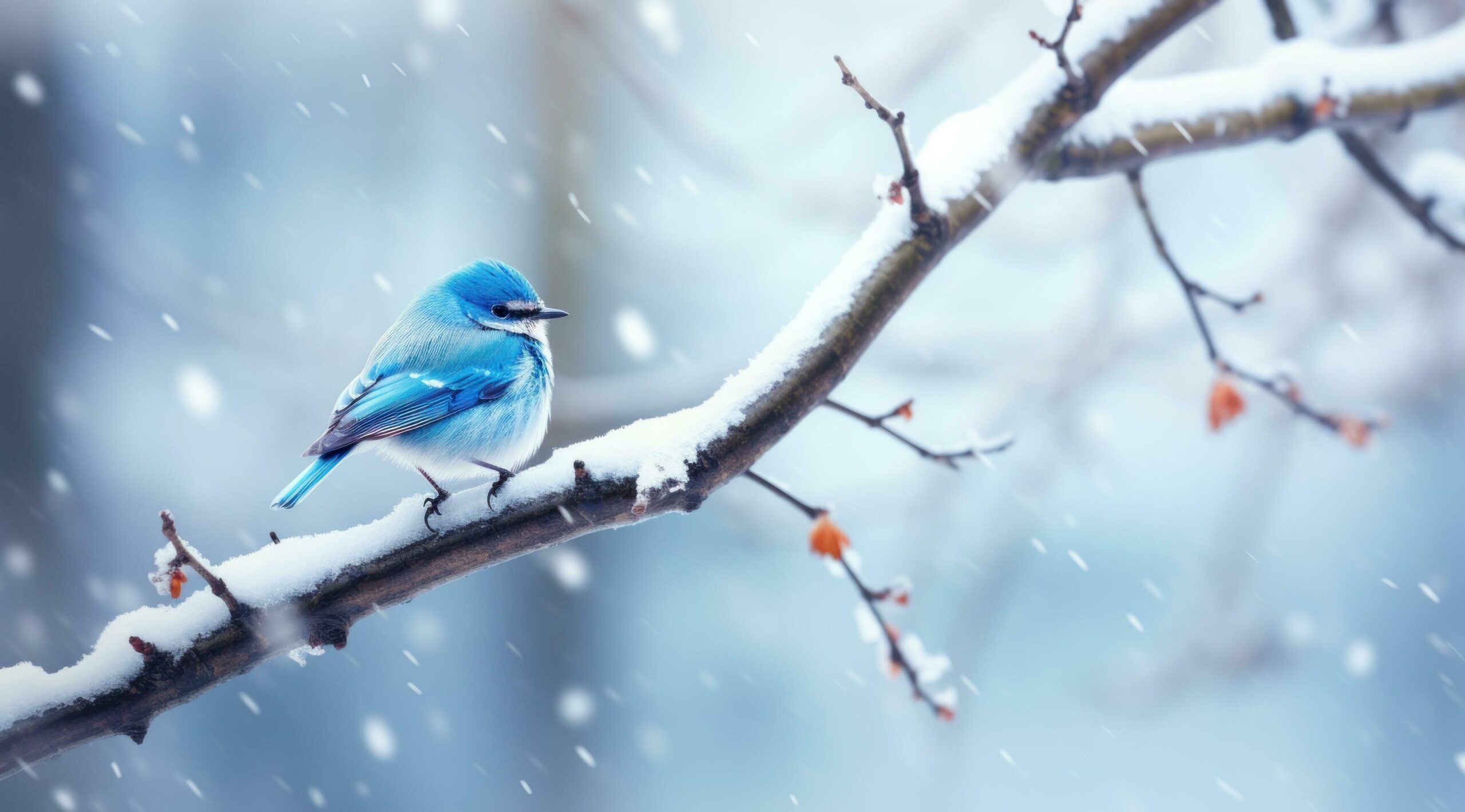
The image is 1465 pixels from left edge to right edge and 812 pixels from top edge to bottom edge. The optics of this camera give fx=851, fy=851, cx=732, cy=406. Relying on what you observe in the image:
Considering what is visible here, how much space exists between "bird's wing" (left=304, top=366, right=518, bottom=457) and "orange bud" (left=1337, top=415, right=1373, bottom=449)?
1508 mm

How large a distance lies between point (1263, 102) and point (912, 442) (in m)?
1.07

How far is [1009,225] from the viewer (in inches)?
140

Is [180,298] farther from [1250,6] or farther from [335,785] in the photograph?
[1250,6]

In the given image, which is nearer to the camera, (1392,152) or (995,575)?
(1392,152)

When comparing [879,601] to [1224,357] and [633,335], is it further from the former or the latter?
[633,335]

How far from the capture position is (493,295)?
1.64 meters

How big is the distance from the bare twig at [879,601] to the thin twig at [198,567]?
0.65m

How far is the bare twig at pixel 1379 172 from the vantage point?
5.50 feet

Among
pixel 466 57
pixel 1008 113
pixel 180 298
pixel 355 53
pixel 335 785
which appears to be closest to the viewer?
pixel 1008 113

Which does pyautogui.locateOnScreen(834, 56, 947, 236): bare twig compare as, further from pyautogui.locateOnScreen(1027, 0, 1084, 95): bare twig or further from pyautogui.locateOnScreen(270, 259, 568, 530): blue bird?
pyautogui.locateOnScreen(270, 259, 568, 530): blue bird

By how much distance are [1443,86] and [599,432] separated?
282cm

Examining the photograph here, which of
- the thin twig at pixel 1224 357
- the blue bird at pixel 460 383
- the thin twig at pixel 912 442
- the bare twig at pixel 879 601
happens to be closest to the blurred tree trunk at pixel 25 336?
the blue bird at pixel 460 383

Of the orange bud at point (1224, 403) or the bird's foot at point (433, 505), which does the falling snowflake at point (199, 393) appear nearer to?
the bird's foot at point (433, 505)

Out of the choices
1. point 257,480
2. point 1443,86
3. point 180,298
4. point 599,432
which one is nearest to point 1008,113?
point 1443,86
